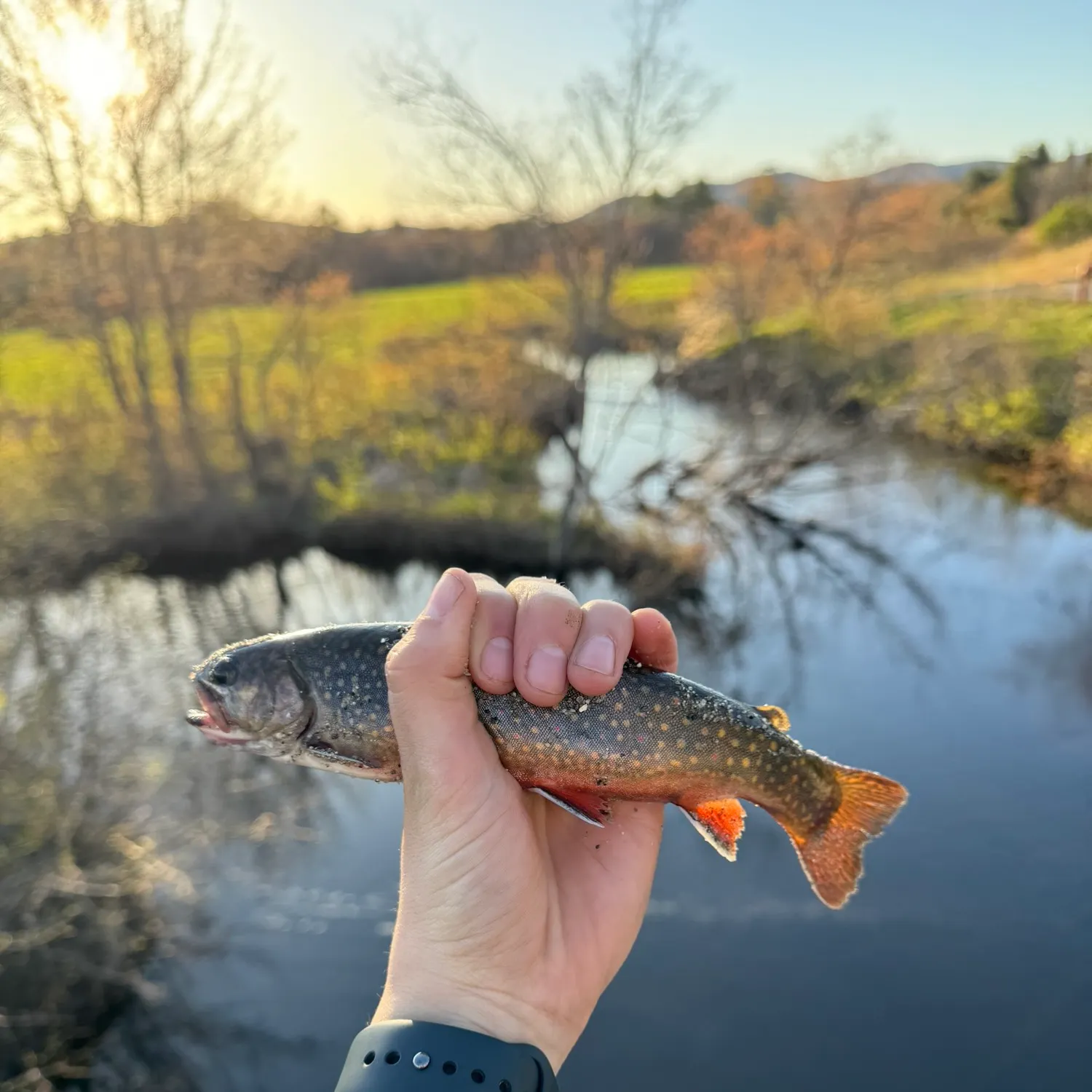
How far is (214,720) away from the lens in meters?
3.10

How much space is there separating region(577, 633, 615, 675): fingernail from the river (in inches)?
242

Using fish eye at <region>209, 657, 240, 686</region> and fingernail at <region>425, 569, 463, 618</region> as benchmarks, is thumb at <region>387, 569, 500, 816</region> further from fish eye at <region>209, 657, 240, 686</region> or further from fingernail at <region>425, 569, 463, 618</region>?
fish eye at <region>209, 657, 240, 686</region>

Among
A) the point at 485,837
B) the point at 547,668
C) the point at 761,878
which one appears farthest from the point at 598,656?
the point at 761,878

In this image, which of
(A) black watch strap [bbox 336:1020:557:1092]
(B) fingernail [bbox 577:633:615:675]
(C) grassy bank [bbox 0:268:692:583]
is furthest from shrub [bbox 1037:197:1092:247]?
(A) black watch strap [bbox 336:1020:557:1092]

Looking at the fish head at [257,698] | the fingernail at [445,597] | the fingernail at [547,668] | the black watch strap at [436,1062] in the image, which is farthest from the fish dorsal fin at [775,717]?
the fish head at [257,698]

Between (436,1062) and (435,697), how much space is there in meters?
1.06

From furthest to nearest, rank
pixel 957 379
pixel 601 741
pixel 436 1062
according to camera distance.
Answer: pixel 957 379 → pixel 601 741 → pixel 436 1062

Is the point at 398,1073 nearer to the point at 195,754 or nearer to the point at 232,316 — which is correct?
the point at 195,754

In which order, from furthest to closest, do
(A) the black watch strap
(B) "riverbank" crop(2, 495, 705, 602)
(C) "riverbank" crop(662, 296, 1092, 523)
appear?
(C) "riverbank" crop(662, 296, 1092, 523)
(B) "riverbank" crop(2, 495, 705, 602)
(A) the black watch strap

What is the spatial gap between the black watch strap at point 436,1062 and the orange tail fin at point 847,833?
4.63ft

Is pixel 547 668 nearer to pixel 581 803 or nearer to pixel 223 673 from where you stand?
pixel 581 803

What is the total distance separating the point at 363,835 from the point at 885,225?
2780 cm

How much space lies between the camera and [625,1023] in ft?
23.6

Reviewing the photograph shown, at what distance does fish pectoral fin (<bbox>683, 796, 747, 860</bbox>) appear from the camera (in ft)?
9.53
